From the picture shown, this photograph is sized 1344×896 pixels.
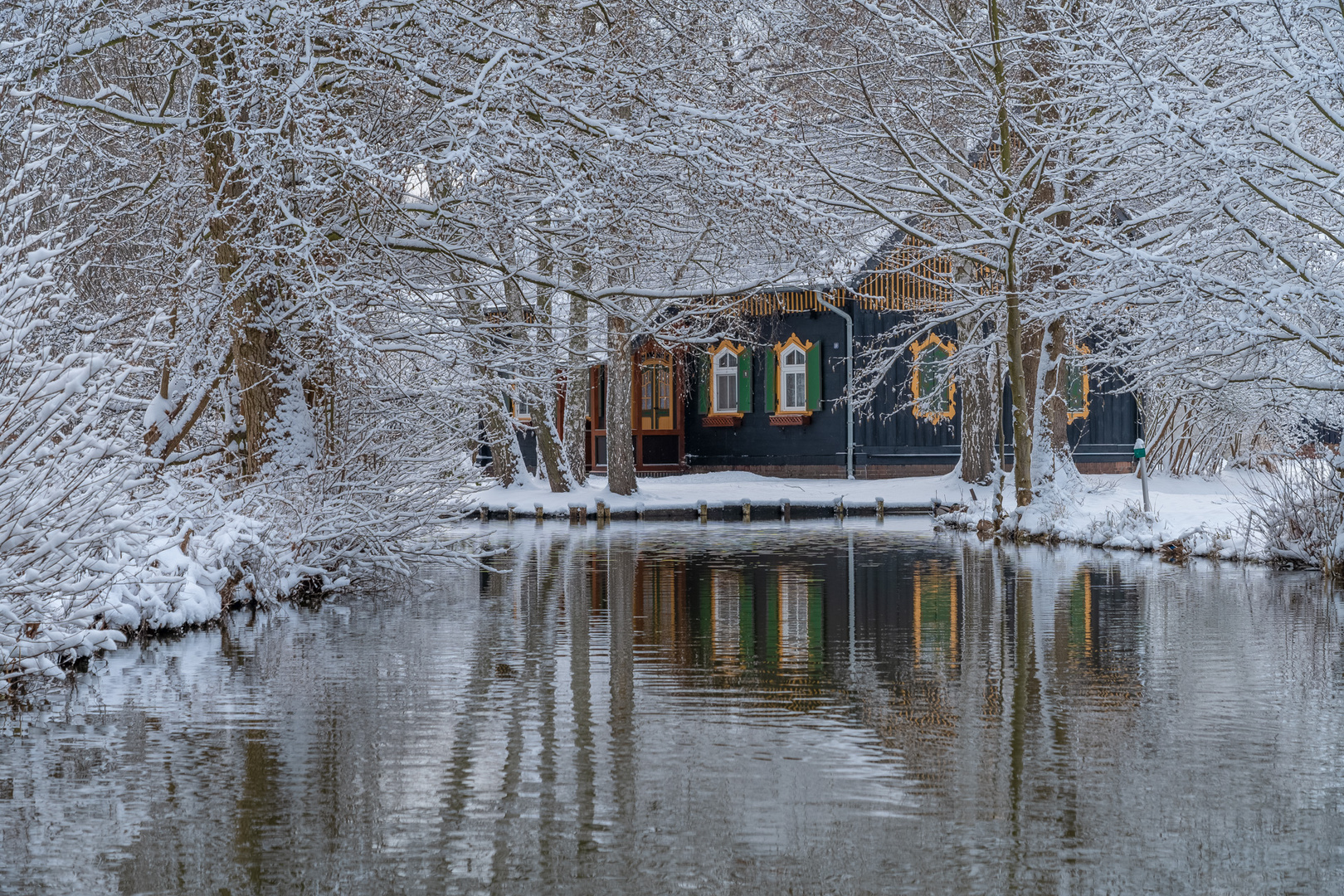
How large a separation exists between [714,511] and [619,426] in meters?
2.89

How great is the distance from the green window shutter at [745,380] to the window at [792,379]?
0.82m

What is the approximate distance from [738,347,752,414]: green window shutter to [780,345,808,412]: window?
2.68ft

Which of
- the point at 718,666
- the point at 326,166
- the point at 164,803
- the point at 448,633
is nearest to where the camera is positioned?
the point at 164,803

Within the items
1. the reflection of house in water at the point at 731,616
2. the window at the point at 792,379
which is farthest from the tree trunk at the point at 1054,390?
the window at the point at 792,379

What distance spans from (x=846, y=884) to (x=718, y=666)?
17.6 feet

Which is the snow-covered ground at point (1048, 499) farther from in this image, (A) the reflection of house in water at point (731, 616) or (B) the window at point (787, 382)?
(A) the reflection of house in water at point (731, 616)

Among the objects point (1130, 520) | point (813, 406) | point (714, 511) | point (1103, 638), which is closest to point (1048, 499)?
point (1130, 520)

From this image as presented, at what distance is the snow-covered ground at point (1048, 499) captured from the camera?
21734 millimetres

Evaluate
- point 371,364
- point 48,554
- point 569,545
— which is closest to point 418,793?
point 48,554

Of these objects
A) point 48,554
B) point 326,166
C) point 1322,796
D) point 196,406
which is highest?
point 326,166

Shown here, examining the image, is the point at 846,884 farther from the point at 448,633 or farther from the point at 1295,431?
the point at 1295,431

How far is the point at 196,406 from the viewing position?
16.1m

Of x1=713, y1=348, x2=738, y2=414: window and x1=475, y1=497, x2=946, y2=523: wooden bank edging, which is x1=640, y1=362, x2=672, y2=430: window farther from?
x1=475, y1=497, x2=946, y2=523: wooden bank edging

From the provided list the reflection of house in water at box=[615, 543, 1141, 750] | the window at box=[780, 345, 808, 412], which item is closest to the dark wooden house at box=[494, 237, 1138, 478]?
the window at box=[780, 345, 808, 412]
